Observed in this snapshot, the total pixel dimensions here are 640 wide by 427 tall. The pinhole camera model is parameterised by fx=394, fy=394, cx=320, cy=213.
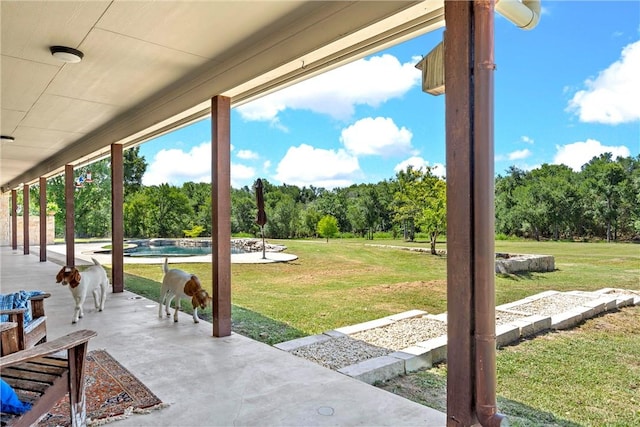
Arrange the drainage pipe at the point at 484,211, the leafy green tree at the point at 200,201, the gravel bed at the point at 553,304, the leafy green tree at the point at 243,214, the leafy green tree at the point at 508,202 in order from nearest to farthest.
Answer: the drainage pipe at the point at 484,211, the gravel bed at the point at 553,304, the leafy green tree at the point at 508,202, the leafy green tree at the point at 243,214, the leafy green tree at the point at 200,201

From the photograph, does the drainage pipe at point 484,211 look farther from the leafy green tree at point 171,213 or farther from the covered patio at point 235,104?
the leafy green tree at point 171,213

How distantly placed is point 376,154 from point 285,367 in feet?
75.2

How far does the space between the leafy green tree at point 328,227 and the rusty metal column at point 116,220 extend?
10911 mm

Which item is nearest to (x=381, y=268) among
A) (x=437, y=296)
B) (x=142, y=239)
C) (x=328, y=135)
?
(x=437, y=296)

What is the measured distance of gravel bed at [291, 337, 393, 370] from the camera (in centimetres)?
341

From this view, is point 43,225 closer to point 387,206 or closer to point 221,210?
point 221,210

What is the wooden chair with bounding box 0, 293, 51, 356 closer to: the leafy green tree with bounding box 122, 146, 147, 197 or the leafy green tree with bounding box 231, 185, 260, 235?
the leafy green tree with bounding box 231, 185, 260, 235

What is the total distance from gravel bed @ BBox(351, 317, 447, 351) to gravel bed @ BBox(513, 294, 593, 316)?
135 centimetres

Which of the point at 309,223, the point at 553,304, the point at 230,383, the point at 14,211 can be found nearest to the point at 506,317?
the point at 553,304

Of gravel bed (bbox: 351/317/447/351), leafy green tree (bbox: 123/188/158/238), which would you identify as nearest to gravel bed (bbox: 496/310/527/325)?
gravel bed (bbox: 351/317/447/351)

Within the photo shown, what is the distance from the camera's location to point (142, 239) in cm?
1959

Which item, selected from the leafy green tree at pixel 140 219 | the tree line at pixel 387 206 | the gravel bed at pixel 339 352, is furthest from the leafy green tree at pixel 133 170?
the gravel bed at pixel 339 352

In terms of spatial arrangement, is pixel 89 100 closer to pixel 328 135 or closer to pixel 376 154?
pixel 376 154

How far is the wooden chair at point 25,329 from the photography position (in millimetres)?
2363
